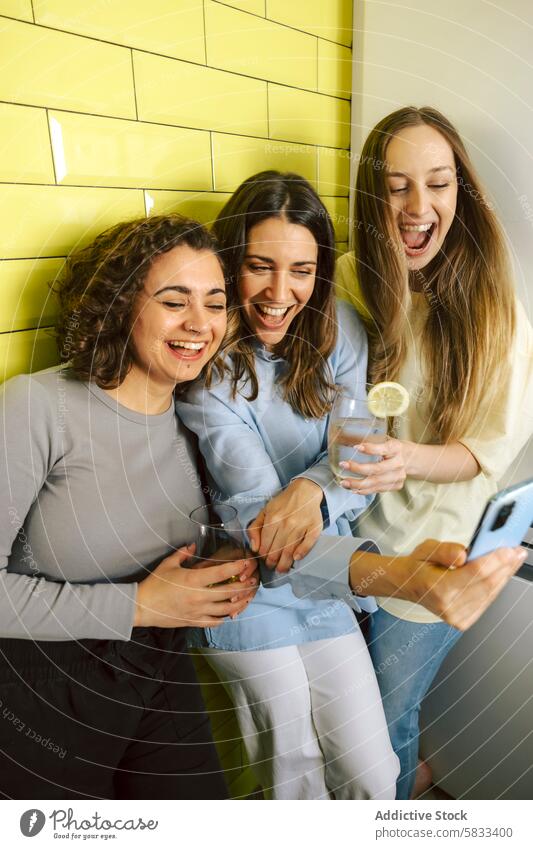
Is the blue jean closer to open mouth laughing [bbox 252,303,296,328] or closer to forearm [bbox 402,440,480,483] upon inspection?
forearm [bbox 402,440,480,483]

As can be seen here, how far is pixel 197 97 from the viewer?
18.5 inches

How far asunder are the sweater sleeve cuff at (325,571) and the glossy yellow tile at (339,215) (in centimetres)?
27

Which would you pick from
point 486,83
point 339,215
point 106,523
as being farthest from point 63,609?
point 486,83

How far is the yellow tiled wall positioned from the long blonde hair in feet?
0.23

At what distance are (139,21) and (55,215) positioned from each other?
0.17 meters

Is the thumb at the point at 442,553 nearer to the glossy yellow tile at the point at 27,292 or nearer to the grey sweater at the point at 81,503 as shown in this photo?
the grey sweater at the point at 81,503

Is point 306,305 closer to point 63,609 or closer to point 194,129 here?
point 194,129

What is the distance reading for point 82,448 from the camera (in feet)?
1.51

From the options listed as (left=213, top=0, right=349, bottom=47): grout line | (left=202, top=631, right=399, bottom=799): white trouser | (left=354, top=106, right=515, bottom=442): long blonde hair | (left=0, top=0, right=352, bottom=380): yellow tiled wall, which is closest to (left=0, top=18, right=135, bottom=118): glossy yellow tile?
(left=0, top=0, right=352, bottom=380): yellow tiled wall

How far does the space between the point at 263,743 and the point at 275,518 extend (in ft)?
0.80

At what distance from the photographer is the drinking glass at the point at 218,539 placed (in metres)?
0.47

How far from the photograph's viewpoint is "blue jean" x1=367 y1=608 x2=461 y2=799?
21.6 inches
